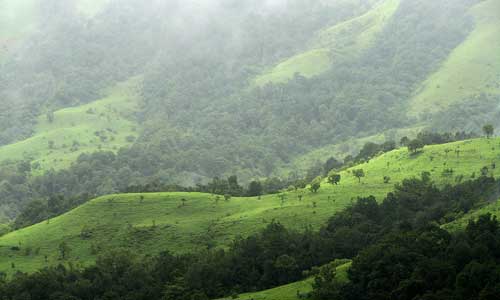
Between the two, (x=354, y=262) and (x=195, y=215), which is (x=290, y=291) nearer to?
(x=354, y=262)

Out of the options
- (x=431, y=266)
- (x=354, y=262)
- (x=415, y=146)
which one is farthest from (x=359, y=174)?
(x=431, y=266)

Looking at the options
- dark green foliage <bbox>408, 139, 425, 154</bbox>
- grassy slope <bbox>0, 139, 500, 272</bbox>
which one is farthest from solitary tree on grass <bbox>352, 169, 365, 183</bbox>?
dark green foliage <bbox>408, 139, 425, 154</bbox>

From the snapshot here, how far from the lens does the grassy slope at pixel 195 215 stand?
4633 inches

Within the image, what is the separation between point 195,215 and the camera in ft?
419

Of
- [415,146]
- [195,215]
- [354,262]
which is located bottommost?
[354,262]

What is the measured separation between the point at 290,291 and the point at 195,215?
135 ft

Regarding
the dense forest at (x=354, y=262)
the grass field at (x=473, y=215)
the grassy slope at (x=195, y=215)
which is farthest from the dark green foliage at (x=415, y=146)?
the grass field at (x=473, y=215)

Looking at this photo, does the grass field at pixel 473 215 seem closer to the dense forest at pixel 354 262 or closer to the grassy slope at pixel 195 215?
the dense forest at pixel 354 262

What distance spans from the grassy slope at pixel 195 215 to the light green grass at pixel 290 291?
921 inches

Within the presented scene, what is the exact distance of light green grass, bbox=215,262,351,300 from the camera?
8694 cm

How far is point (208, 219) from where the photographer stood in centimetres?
12494

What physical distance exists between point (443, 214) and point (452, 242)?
81.0 feet

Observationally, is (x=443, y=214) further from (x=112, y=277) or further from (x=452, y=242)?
(x=112, y=277)

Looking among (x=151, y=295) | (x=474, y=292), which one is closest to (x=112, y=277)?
(x=151, y=295)
